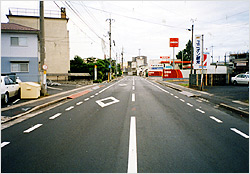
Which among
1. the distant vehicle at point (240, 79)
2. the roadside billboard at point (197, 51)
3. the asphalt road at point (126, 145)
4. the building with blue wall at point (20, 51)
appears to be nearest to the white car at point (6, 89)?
the asphalt road at point (126, 145)

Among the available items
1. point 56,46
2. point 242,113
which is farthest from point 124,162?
point 56,46

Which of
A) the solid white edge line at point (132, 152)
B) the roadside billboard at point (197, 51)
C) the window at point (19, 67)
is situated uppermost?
the roadside billboard at point (197, 51)

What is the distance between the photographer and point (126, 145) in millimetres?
4863

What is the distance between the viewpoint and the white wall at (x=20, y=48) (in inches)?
904

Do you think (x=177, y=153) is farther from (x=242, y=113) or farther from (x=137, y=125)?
(x=242, y=113)

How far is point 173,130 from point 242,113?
14.6ft

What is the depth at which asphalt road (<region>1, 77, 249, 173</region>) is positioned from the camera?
3.80m

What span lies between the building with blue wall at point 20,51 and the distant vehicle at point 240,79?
24050mm

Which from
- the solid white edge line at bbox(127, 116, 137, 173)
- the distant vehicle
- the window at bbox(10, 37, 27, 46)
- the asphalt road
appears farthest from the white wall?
the distant vehicle

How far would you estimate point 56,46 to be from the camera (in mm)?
36625

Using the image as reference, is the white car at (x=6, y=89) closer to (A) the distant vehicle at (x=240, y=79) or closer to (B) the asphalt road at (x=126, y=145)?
(B) the asphalt road at (x=126, y=145)

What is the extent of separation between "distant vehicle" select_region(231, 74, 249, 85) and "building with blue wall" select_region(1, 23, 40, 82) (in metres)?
24.1

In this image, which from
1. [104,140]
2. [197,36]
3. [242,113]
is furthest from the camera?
[197,36]

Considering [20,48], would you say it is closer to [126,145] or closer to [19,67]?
[19,67]
